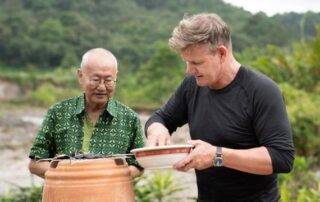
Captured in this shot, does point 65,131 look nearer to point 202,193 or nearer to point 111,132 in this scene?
point 111,132

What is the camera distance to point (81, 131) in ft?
9.31

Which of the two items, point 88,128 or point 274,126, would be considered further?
point 88,128

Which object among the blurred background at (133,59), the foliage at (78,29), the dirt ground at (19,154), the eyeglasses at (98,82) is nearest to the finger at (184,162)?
the eyeglasses at (98,82)

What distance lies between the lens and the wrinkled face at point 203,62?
2.32 m

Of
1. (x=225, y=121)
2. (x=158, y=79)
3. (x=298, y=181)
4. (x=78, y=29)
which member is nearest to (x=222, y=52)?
(x=225, y=121)

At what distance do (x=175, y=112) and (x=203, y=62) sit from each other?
0.41m

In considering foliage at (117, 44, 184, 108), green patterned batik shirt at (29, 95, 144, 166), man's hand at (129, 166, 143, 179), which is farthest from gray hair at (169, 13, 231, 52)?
foliage at (117, 44, 184, 108)

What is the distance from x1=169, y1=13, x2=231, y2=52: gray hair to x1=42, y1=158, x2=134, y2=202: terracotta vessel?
48cm

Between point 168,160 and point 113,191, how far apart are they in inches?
9.4

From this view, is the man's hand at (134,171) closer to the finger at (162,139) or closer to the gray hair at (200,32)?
the finger at (162,139)

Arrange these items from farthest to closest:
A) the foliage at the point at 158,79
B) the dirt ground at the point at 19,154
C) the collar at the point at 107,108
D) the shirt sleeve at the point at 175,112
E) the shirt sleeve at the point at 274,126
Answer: the foliage at the point at 158,79
the dirt ground at the point at 19,154
the collar at the point at 107,108
the shirt sleeve at the point at 175,112
the shirt sleeve at the point at 274,126

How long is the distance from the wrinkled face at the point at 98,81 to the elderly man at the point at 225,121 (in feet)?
0.75

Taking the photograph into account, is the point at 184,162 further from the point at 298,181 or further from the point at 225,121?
the point at 298,181

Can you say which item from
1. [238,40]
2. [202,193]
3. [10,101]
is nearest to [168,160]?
[202,193]
